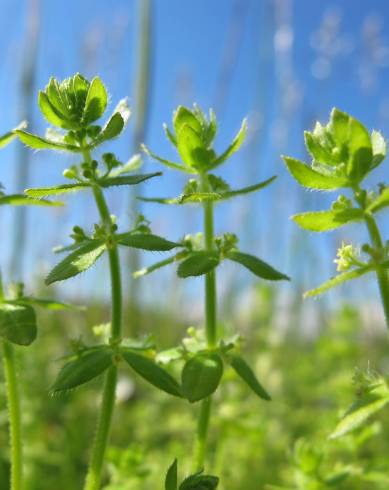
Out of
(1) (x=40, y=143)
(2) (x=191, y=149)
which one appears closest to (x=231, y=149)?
(2) (x=191, y=149)

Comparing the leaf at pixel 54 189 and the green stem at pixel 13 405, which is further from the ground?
the leaf at pixel 54 189

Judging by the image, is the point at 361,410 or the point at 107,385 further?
the point at 107,385

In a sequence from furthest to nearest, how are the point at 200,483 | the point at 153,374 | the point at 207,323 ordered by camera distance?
the point at 207,323 < the point at 153,374 < the point at 200,483

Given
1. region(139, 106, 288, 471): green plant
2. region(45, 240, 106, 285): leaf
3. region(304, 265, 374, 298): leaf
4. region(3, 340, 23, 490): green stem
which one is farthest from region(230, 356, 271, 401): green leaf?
region(3, 340, 23, 490): green stem

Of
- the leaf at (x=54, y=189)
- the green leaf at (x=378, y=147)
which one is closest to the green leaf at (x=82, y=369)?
the leaf at (x=54, y=189)

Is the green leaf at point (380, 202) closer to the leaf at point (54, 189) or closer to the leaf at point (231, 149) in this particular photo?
the leaf at point (231, 149)

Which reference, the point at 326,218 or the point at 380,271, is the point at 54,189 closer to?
the point at 326,218

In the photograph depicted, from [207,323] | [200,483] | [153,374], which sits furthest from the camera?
[207,323]
